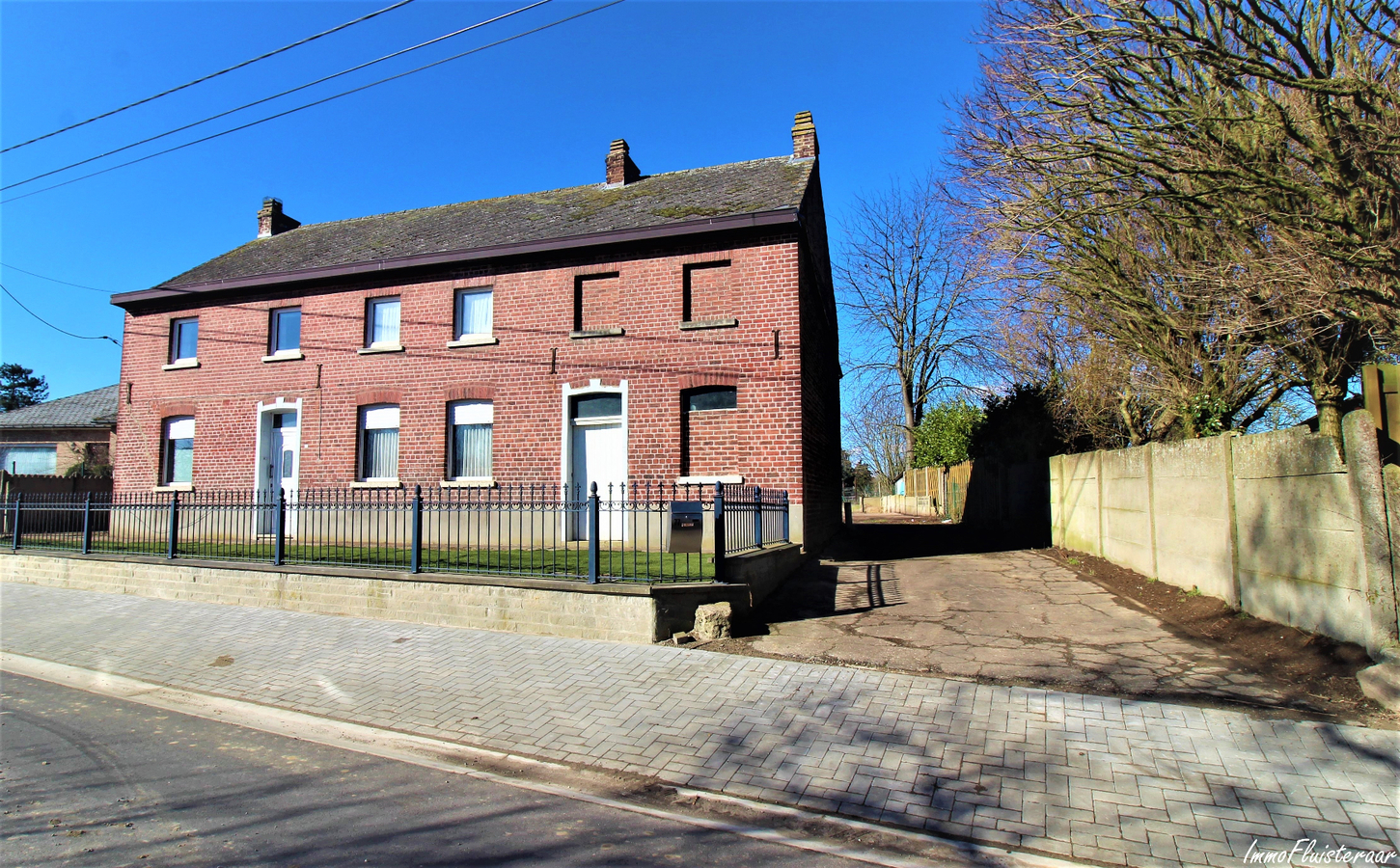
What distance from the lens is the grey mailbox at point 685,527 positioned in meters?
8.54

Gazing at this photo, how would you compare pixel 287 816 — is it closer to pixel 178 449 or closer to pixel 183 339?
pixel 178 449

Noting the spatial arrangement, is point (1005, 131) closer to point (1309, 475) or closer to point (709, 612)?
point (1309, 475)

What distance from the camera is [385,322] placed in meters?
15.0

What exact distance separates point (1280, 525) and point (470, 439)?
12.3 m

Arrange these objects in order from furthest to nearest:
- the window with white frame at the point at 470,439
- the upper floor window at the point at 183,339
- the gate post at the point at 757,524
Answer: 1. the upper floor window at the point at 183,339
2. the window with white frame at the point at 470,439
3. the gate post at the point at 757,524

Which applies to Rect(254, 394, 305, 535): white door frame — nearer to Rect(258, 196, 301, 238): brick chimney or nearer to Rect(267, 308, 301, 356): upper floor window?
Rect(267, 308, 301, 356): upper floor window

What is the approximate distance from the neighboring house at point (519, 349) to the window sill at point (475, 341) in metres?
0.04

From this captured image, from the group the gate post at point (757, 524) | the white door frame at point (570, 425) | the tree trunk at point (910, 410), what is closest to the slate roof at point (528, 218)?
the white door frame at point (570, 425)

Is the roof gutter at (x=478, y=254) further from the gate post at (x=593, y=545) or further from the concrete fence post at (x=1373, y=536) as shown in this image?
the concrete fence post at (x=1373, y=536)

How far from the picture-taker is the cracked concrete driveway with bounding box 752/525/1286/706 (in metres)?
6.00

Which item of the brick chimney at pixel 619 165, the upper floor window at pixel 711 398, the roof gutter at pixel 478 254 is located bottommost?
the upper floor window at pixel 711 398

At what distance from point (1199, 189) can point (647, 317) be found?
831cm

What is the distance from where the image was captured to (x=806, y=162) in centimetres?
1518

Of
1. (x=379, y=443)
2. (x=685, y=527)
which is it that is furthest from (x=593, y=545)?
(x=379, y=443)
